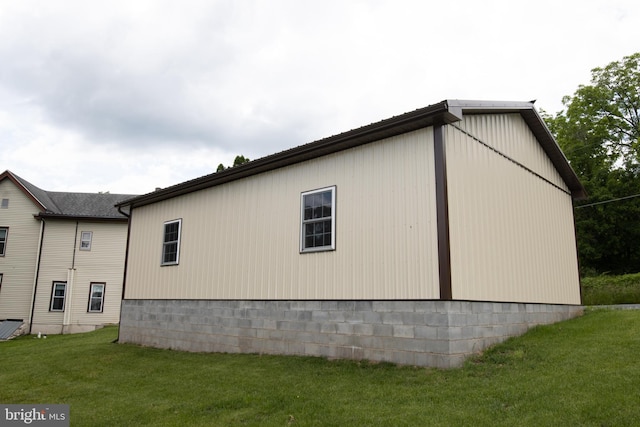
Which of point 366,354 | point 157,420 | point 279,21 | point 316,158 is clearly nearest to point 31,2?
point 279,21

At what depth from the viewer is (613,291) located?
2002 cm

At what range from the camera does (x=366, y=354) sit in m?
8.46

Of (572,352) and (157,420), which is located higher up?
(572,352)

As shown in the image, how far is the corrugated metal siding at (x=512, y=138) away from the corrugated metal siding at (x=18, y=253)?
22548 millimetres

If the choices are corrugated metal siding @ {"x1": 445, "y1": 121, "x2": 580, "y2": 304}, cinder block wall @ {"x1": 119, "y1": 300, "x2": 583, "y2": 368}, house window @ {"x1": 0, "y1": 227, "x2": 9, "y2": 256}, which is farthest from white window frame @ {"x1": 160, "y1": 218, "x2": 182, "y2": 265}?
house window @ {"x1": 0, "y1": 227, "x2": 9, "y2": 256}

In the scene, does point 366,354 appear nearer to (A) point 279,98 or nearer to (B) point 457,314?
(B) point 457,314

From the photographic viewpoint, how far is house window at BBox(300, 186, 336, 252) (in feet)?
31.8

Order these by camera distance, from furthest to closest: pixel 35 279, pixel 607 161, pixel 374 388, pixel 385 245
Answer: pixel 607 161
pixel 35 279
pixel 385 245
pixel 374 388

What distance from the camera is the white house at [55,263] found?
77.0 feet

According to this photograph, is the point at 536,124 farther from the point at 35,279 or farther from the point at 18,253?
the point at 18,253

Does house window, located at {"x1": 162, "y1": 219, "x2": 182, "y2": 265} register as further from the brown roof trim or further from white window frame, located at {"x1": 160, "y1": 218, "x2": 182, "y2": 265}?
the brown roof trim

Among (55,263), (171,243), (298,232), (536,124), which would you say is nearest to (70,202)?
(55,263)

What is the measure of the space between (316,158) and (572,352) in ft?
19.3

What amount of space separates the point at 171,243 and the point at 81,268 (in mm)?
13107
